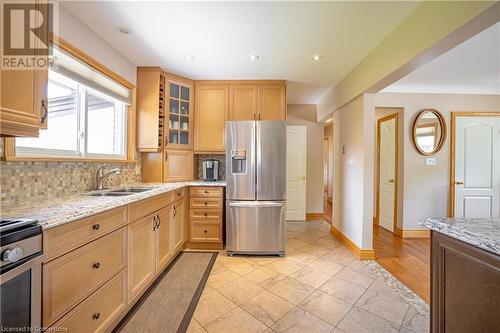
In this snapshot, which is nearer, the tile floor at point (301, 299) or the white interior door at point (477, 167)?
the tile floor at point (301, 299)

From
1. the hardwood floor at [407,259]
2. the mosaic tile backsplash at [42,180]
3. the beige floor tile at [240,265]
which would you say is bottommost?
the beige floor tile at [240,265]

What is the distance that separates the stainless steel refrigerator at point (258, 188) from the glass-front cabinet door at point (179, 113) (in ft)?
2.97

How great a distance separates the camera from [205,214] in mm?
2932

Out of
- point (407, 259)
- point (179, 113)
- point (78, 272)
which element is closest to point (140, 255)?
point (78, 272)

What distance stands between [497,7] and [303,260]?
8.67ft

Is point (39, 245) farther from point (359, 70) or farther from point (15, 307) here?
point (359, 70)

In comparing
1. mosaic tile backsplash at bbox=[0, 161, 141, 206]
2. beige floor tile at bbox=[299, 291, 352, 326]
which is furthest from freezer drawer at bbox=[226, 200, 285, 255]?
mosaic tile backsplash at bbox=[0, 161, 141, 206]

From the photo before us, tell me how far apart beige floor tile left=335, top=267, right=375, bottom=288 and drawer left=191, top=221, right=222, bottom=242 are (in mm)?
1554

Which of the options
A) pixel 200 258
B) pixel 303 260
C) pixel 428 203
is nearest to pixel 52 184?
pixel 200 258

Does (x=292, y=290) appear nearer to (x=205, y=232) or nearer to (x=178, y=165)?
(x=205, y=232)

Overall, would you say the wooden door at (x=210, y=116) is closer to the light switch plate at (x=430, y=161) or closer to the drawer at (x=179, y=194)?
the drawer at (x=179, y=194)

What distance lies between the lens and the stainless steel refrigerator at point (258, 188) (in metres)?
2.77

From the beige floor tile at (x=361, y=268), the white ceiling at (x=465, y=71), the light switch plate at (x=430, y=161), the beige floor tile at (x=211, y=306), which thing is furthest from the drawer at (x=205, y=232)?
the light switch plate at (x=430, y=161)

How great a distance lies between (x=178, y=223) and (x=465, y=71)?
4239mm
